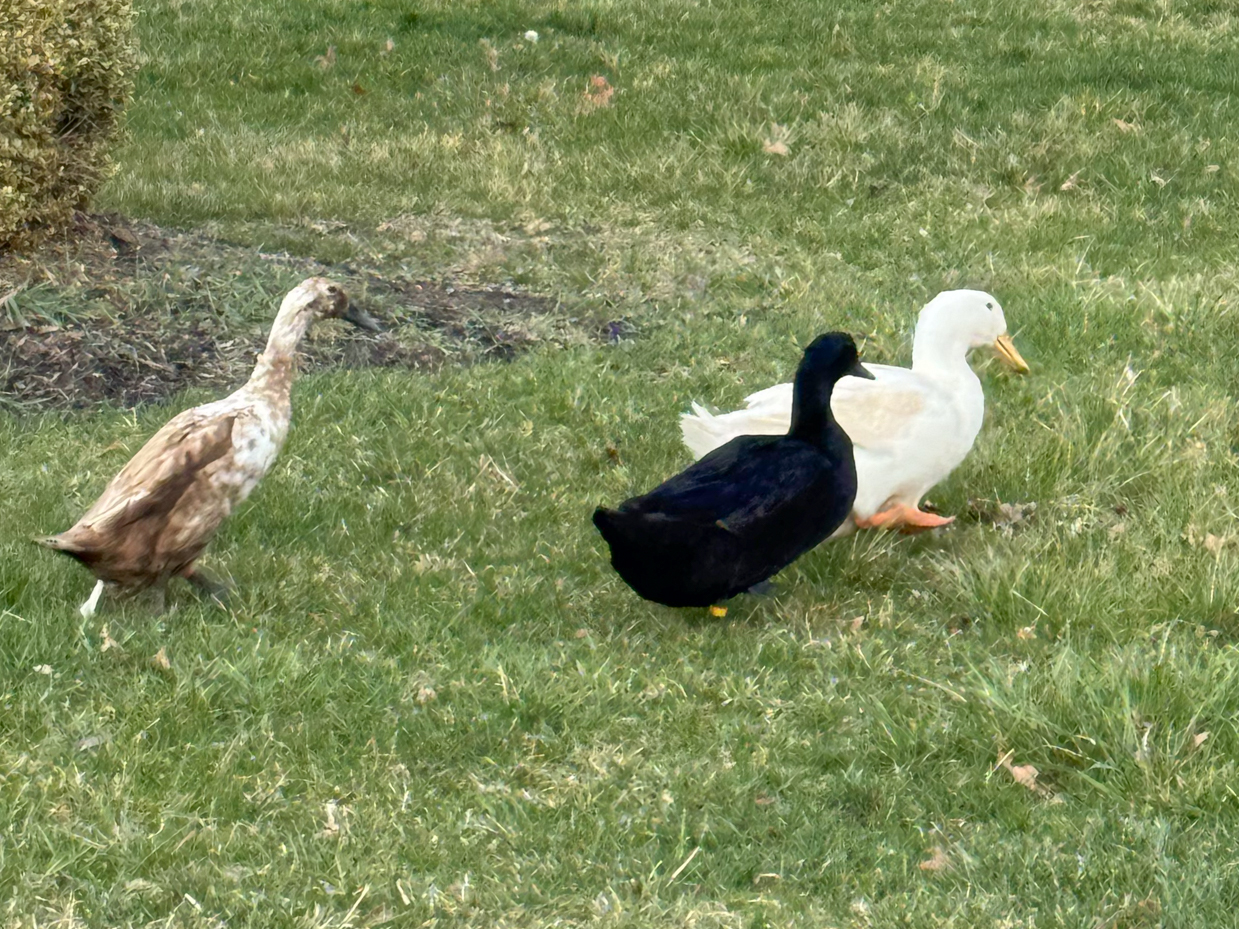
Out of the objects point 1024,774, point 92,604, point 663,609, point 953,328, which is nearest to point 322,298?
point 92,604

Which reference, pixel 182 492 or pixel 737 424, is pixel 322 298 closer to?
pixel 182 492

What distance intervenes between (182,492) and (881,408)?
8.49ft

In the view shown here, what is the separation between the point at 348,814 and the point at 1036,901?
1.75 meters

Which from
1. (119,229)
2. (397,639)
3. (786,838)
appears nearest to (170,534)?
(397,639)

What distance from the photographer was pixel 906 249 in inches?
372

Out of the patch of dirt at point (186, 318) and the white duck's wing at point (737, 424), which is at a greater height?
the white duck's wing at point (737, 424)

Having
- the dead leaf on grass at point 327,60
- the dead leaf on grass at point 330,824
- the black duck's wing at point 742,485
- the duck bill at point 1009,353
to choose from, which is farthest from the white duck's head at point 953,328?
the dead leaf on grass at point 327,60

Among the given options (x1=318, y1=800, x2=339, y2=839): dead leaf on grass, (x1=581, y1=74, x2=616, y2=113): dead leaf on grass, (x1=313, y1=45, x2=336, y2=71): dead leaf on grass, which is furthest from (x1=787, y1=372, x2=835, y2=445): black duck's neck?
(x1=313, y1=45, x2=336, y2=71): dead leaf on grass

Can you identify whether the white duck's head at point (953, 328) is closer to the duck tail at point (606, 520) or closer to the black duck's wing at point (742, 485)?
the black duck's wing at point (742, 485)

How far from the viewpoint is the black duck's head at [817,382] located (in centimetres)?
543

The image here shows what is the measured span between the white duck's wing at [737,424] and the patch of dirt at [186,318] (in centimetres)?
240

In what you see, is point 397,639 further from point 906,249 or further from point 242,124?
point 242,124

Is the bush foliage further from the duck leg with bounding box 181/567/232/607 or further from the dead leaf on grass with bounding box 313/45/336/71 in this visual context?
the dead leaf on grass with bounding box 313/45/336/71

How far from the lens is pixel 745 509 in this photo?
510 cm
